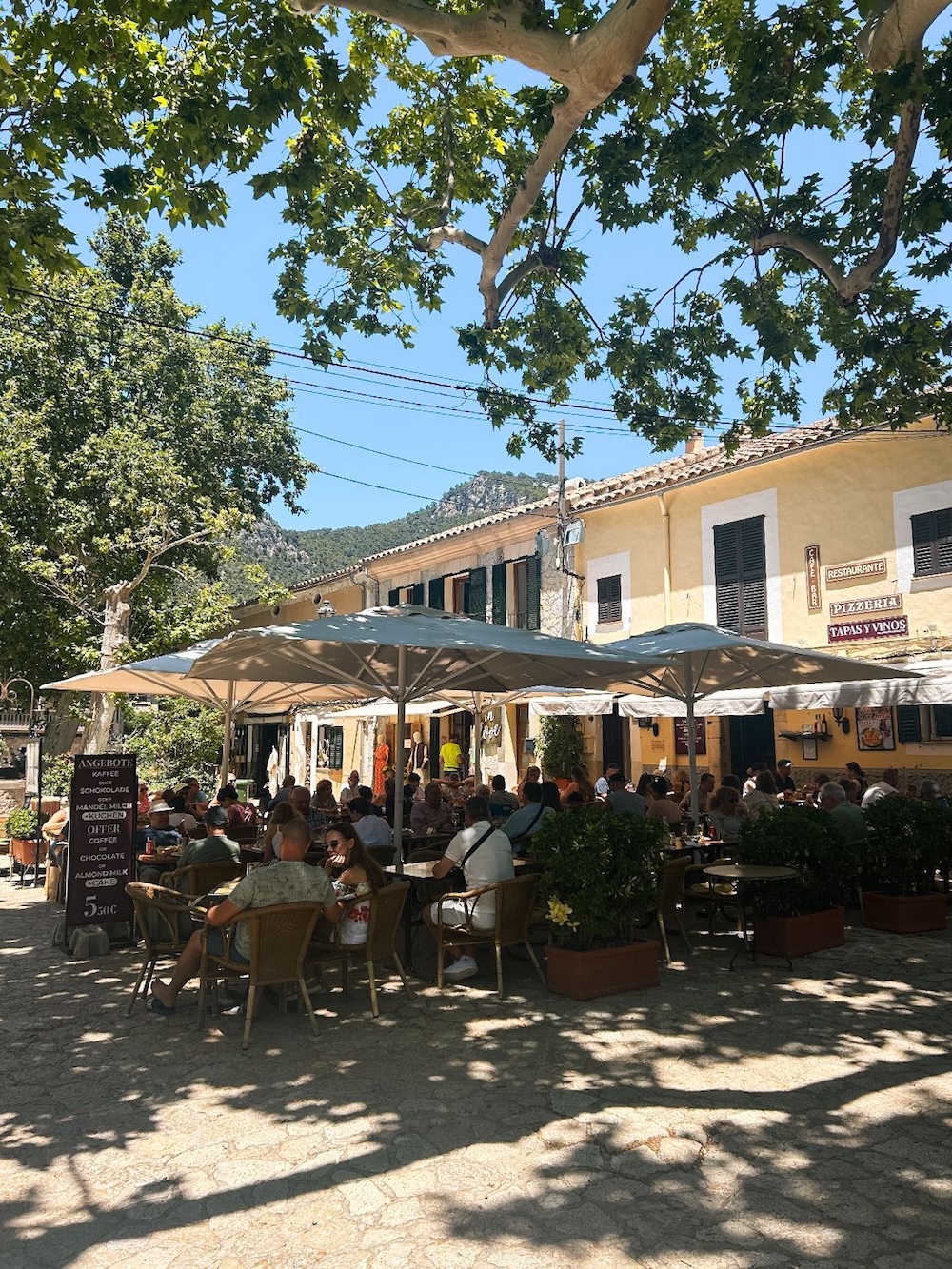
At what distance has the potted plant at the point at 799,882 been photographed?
23.1ft

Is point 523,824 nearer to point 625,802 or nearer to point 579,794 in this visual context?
point 625,802

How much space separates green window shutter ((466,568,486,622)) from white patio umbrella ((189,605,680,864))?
42.7 feet

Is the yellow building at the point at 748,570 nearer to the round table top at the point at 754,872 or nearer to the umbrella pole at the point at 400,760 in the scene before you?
the round table top at the point at 754,872

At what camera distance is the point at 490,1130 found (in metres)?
4.04

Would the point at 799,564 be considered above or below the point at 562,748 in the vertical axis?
above

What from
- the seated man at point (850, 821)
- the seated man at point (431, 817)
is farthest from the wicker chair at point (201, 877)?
the seated man at point (850, 821)

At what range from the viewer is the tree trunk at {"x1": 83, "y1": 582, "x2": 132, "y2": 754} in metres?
18.9

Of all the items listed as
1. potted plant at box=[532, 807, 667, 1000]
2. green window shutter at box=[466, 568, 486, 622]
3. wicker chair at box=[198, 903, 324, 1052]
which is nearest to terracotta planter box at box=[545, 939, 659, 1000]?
potted plant at box=[532, 807, 667, 1000]

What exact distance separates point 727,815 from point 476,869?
3987 millimetres

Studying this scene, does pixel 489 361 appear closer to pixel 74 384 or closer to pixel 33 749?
pixel 33 749

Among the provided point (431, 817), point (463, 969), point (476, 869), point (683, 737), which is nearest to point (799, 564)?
point (683, 737)

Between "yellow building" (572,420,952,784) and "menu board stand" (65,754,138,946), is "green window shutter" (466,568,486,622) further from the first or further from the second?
"menu board stand" (65,754,138,946)

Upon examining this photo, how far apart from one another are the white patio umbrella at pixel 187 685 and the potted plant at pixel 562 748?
23.8 ft

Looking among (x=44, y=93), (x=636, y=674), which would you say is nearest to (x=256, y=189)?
(x=44, y=93)
